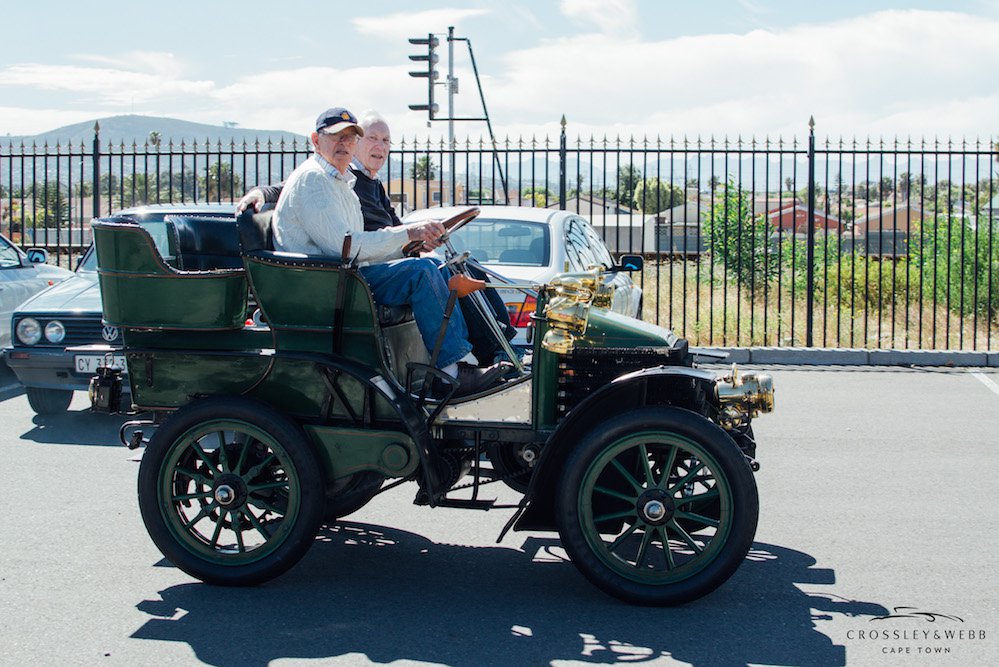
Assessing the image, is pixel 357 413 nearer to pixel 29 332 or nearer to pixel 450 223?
pixel 450 223

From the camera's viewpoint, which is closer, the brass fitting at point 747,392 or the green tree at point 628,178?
the brass fitting at point 747,392

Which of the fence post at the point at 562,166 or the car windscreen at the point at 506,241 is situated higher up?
the fence post at the point at 562,166

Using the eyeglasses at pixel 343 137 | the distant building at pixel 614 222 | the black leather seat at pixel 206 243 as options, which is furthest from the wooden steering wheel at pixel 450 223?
the distant building at pixel 614 222

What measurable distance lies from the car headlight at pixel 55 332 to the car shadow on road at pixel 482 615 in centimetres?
425

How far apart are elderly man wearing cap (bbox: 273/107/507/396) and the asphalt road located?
956 millimetres

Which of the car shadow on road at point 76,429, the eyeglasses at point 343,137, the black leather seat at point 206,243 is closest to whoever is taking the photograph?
the eyeglasses at point 343,137

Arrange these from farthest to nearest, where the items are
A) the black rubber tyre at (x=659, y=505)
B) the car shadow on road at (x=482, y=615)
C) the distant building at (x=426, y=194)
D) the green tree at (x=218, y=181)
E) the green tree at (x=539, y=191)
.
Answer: the green tree at (x=218, y=181)
the green tree at (x=539, y=191)
the distant building at (x=426, y=194)
the black rubber tyre at (x=659, y=505)
the car shadow on road at (x=482, y=615)

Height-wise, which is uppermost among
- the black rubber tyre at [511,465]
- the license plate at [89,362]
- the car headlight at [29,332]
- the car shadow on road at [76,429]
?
the car headlight at [29,332]

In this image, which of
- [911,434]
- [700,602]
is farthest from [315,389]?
[911,434]

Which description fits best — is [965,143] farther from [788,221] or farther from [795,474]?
[788,221]

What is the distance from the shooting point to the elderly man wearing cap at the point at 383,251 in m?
4.95

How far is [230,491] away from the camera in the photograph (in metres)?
4.91

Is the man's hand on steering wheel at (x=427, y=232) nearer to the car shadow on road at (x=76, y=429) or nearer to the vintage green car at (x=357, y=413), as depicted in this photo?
the vintage green car at (x=357, y=413)

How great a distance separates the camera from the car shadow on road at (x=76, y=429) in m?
8.34
